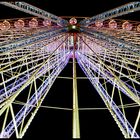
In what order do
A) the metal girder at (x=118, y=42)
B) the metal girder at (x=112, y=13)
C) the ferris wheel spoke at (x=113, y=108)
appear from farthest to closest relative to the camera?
1. the metal girder at (x=112, y=13)
2. the ferris wheel spoke at (x=113, y=108)
3. the metal girder at (x=118, y=42)

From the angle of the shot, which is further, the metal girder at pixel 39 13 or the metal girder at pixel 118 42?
the metal girder at pixel 39 13

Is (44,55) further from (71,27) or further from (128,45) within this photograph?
(128,45)

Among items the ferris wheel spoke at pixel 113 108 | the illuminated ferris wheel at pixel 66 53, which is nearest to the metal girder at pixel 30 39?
the illuminated ferris wheel at pixel 66 53

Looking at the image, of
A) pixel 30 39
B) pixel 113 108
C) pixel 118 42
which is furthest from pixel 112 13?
pixel 113 108

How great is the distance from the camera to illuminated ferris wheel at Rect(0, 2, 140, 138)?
16.2 metres

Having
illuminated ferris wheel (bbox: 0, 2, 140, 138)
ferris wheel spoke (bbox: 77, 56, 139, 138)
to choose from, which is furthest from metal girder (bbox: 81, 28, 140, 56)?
ferris wheel spoke (bbox: 77, 56, 139, 138)

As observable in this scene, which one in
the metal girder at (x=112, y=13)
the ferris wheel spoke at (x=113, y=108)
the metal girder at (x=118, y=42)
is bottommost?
the ferris wheel spoke at (x=113, y=108)

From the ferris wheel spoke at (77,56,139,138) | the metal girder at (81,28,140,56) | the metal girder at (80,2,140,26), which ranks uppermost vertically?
the metal girder at (80,2,140,26)

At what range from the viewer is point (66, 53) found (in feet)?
72.1

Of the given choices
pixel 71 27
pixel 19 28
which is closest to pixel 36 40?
pixel 71 27

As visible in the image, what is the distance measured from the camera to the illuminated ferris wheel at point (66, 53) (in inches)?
639

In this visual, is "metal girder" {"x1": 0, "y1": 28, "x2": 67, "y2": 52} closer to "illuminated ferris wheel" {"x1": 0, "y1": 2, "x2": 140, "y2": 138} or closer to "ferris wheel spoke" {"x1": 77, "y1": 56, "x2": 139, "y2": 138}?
"illuminated ferris wheel" {"x1": 0, "y1": 2, "x2": 140, "y2": 138}

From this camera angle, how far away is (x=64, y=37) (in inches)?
760

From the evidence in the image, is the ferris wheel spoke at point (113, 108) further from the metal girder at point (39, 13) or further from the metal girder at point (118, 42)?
the metal girder at point (39, 13)
